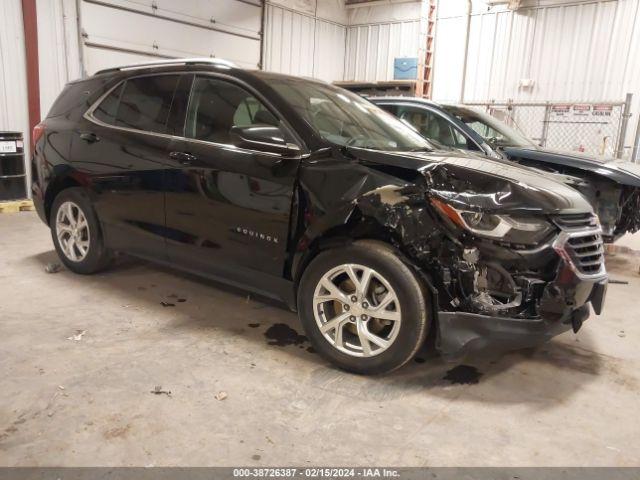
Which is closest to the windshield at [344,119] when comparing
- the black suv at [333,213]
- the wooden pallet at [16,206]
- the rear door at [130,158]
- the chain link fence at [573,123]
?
the black suv at [333,213]

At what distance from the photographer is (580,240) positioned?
2416mm

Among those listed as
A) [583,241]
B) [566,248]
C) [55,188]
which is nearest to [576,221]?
[583,241]

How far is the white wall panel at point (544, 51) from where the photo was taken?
962cm

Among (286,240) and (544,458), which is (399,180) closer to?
(286,240)

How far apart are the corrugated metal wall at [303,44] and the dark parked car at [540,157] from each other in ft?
21.2

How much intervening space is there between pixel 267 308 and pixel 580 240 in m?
2.08

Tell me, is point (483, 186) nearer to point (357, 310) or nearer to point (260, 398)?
point (357, 310)

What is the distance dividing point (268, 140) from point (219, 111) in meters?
0.56

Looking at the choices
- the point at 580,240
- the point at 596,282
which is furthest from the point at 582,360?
the point at 580,240

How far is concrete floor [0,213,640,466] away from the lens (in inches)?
81.3

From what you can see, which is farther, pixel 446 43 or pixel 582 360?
pixel 446 43

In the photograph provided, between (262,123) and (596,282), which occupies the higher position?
(262,123)

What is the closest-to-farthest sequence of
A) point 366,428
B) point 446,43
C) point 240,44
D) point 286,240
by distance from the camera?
point 366,428
point 286,240
point 240,44
point 446,43

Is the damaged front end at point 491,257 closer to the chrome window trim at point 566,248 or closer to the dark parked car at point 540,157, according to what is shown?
the chrome window trim at point 566,248
